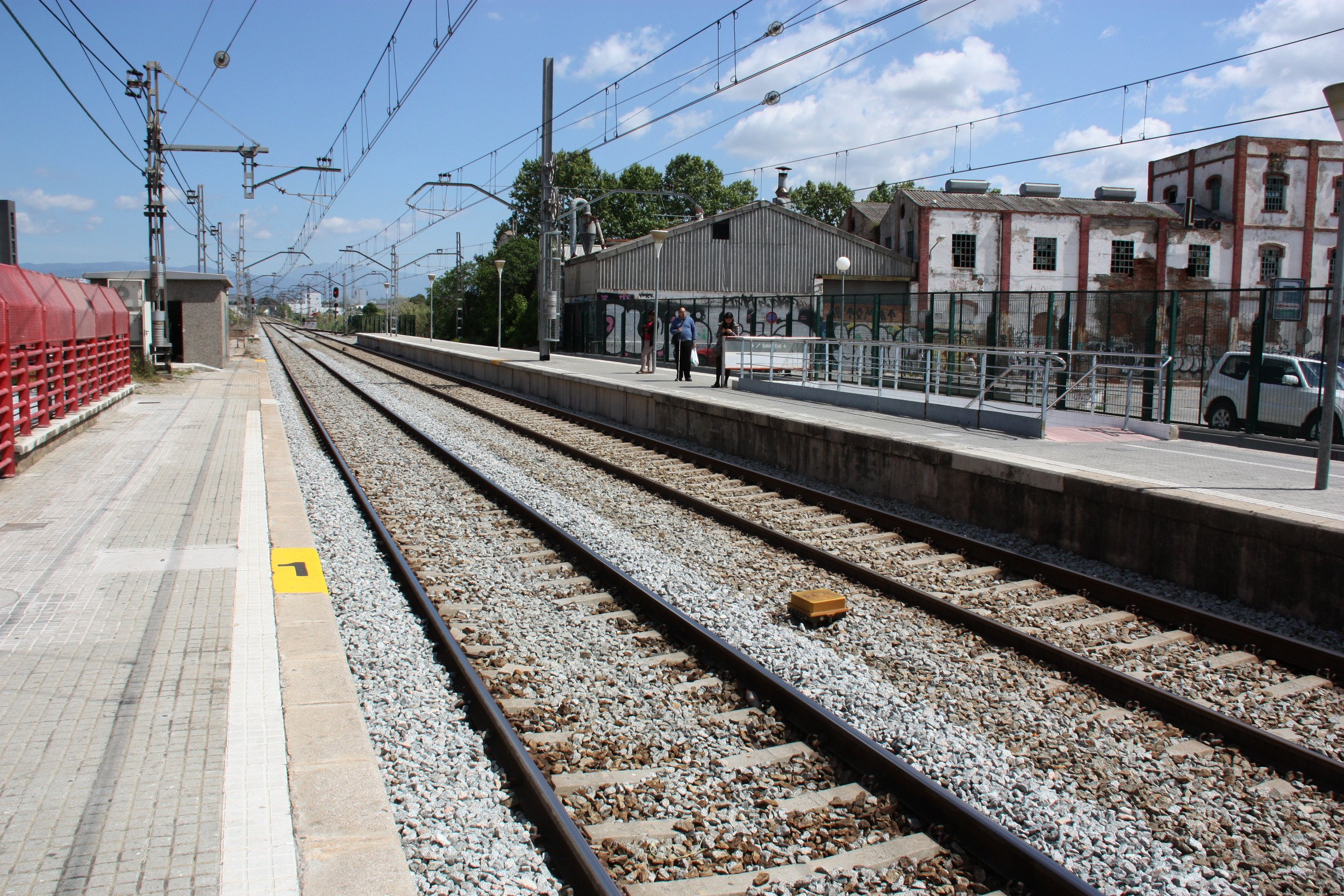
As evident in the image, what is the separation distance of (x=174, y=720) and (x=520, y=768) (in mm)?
1581

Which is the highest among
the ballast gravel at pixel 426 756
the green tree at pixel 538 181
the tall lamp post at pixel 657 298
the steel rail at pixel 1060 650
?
the green tree at pixel 538 181

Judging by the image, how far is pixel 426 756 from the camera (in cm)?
461

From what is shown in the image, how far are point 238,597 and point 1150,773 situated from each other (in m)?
5.41

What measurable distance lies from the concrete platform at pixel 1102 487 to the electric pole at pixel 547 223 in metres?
13.3

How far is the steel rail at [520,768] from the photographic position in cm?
354

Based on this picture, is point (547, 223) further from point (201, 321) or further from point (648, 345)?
point (201, 321)

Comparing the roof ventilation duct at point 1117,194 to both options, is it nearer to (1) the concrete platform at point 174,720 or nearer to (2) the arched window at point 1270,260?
(2) the arched window at point 1270,260

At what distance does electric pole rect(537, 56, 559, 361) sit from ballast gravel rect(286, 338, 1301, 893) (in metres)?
22.5

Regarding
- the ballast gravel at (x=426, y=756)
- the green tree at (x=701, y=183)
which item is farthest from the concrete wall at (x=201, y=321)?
the green tree at (x=701, y=183)

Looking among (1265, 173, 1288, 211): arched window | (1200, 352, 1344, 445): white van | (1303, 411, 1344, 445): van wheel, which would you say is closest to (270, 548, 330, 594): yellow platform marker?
(1200, 352, 1344, 445): white van

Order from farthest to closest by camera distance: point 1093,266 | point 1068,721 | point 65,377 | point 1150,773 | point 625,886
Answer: point 1093,266, point 65,377, point 1068,721, point 1150,773, point 625,886

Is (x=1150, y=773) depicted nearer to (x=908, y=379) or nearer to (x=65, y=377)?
(x=65, y=377)

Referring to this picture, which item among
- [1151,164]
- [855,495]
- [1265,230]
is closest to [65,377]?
[855,495]

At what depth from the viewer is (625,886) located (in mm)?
3572
